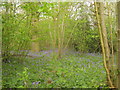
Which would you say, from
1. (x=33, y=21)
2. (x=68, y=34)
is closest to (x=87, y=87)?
(x=33, y=21)

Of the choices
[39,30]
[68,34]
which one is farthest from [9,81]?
[68,34]

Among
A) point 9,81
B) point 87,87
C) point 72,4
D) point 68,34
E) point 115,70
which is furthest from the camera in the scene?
point 68,34

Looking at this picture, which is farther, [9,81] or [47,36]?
[47,36]

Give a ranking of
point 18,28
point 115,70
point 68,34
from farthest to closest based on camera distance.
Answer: point 68,34 < point 18,28 < point 115,70

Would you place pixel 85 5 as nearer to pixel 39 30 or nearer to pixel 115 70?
pixel 39 30

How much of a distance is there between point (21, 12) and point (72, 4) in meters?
1.29

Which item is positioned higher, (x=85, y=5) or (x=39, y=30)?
(x=85, y=5)

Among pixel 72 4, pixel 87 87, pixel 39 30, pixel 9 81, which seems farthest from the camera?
pixel 72 4

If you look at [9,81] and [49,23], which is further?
[49,23]

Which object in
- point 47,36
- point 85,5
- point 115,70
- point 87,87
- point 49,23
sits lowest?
point 87,87

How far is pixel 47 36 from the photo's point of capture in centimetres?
349

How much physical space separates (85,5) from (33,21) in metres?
1.21

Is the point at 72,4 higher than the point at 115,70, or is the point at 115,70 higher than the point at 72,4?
the point at 72,4

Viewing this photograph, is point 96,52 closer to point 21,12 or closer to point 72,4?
point 72,4
